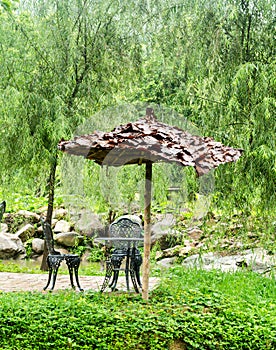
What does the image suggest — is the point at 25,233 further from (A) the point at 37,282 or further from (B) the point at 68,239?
(A) the point at 37,282

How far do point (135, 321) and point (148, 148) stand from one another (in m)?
1.54

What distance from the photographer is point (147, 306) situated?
533cm

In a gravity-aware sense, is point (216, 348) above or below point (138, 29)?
below

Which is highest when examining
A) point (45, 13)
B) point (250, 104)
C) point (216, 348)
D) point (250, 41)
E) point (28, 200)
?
point (45, 13)

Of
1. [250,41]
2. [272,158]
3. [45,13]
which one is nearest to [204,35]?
[250,41]

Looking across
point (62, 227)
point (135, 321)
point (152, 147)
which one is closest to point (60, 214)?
point (62, 227)

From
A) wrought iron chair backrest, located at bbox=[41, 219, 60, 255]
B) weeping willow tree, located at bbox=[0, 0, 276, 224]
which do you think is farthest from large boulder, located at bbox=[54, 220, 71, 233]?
wrought iron chair backrest, located at bbox=[41, 219, 60, 255]

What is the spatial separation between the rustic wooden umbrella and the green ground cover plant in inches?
19.3

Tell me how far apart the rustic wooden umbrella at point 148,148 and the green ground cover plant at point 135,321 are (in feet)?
1.61

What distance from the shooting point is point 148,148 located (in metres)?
5.13

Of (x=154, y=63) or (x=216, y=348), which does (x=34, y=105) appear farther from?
(x=216, y=348)

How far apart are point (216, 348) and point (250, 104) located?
342cm

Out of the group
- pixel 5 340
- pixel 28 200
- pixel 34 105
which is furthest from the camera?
pixel 28 200

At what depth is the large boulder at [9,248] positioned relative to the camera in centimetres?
1214
